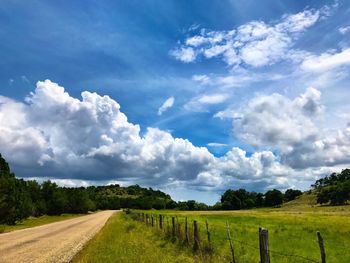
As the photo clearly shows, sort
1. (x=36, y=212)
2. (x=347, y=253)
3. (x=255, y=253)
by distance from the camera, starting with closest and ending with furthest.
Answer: (x=255, y=253), (x=347, y=253), (x=36, y=212)

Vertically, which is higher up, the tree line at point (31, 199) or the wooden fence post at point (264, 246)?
the tree line at point (31, 199)

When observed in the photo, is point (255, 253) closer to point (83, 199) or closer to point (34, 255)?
point (34, 255)

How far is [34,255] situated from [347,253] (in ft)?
57.4

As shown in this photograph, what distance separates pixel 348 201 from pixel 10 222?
155 meters

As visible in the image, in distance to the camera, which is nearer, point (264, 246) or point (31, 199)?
point (264, 246)

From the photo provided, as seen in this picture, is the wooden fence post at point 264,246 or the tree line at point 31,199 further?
the tree line at point 31,199

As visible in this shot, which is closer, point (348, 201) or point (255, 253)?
point (255, 253)

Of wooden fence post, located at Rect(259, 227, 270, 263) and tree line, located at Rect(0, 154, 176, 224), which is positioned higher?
tree line, located at Rect(0, 154, 176, 224)

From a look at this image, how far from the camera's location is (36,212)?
12519 cm

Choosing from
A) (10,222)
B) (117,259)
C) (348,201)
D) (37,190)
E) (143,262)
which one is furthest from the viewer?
(348,201)

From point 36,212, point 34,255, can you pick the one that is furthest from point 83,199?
point 34,255

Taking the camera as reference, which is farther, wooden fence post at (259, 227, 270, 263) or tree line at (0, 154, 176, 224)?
tree line at (0, 154, 176, 224)

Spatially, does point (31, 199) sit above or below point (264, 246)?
above

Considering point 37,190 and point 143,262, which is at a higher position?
point 37,190
